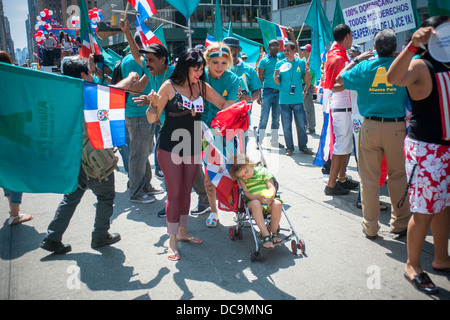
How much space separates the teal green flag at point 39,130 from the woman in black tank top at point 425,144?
9.06ft

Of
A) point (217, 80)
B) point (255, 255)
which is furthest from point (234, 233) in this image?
point (217, 80)

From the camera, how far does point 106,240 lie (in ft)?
13.1

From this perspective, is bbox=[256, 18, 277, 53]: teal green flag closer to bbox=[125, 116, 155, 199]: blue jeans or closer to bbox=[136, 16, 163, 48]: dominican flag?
bbox=[136, 16, 163, 48]: dominican flag

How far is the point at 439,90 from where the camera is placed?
2.79 meters

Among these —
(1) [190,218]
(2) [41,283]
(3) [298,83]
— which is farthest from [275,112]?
(2) [41,283]

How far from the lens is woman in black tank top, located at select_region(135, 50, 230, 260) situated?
3.58 metres

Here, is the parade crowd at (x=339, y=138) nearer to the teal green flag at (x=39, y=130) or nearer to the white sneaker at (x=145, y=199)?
the white sneaker at (x=145, y=199)

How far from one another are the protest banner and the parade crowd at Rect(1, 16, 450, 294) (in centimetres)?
118

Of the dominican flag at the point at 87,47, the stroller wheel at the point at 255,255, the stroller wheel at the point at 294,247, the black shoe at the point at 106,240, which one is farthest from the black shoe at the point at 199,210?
the dominican flag at the point at 87,47

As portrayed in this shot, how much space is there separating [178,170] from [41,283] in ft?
5.24

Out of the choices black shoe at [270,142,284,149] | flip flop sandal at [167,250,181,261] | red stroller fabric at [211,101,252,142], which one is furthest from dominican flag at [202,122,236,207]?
black shoe at [270,142,284,149]

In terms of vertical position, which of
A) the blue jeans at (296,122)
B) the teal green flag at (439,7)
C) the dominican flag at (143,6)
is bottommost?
the blue jeans at (296,122)

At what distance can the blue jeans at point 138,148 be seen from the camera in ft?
17.2
